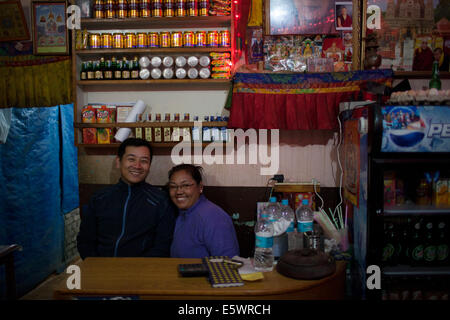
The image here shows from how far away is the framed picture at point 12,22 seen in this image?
3.67 metres

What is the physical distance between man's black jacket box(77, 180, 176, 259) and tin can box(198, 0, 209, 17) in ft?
5.67

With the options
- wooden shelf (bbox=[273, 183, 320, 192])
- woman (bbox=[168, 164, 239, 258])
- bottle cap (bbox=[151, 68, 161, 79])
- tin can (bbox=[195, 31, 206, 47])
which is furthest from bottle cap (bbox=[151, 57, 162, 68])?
wooden shelf (bbox=[273, 183, 320, 192])

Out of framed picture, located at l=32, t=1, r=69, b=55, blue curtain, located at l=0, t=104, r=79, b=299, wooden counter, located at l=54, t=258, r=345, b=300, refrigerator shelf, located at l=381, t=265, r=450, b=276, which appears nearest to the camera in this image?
wooden counter, located at l=54, t=258, r=345, b=300

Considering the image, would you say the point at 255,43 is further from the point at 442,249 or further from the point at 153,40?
the point at 442,249

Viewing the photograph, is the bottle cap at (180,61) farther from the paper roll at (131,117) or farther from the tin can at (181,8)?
the paper roll at (131,117)

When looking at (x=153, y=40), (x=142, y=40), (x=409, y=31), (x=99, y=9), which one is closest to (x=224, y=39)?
(x=153, y=40)

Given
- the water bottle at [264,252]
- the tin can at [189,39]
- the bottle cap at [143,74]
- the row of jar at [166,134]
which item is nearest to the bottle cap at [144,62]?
the bottle cap at [143,74]

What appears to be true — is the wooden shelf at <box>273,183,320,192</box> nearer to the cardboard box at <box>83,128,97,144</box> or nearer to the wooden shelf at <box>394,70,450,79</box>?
the wooden shelf at <box>394,70,450,79</box>

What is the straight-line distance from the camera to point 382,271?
2348 mm

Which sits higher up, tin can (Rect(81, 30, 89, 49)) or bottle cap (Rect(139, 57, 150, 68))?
tin can (Rect(81, 30, 89, 49))

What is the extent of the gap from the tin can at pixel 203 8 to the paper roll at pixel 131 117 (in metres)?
1.01

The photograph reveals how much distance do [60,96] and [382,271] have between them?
3397 mm

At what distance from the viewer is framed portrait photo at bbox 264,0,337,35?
3.38 m

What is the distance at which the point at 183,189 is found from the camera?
8.49 ft
